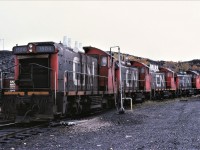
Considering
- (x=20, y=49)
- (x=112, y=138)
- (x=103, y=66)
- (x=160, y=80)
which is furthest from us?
(x=160, y=80)

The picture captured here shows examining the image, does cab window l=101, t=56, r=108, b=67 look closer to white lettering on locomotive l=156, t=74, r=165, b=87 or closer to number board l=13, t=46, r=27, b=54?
number board l=13, t=46, r=27, b=54

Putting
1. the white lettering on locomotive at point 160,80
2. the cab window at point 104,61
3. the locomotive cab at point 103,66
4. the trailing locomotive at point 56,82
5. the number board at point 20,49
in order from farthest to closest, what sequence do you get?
the white lettering on locomotive at point 160,80 < the cab window at point 104,61 < the locomotive cab at point 103,66 < the number board at point 20,49 < the trailing locomotive at point 56,82

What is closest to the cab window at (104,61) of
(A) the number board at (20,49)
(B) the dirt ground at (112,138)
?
(A) the number board at (20,49)

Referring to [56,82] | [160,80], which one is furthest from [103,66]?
[160,80]

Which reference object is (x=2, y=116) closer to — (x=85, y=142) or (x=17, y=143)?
(x=17, y=143)

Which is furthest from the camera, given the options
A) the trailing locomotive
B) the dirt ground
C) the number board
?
the number board

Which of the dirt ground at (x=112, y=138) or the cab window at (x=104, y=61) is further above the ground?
the cab window at (x=104, y=61)

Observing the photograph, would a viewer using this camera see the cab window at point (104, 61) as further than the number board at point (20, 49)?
Yes

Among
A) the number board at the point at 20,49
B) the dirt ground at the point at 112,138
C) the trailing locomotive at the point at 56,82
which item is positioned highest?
the number board at the point at 20,49

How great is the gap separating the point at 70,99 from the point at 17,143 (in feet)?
17.9

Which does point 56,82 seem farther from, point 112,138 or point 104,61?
point 104,61

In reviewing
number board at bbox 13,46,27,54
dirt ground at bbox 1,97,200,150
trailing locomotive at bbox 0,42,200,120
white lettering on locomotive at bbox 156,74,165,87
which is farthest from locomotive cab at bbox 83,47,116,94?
white lettering on locomotive at bbox 156,74,165,87

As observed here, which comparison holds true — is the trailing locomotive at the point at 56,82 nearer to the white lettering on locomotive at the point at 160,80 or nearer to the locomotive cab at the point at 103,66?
the locomotive cab at the point at 103,66

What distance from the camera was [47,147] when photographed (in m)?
7.52
